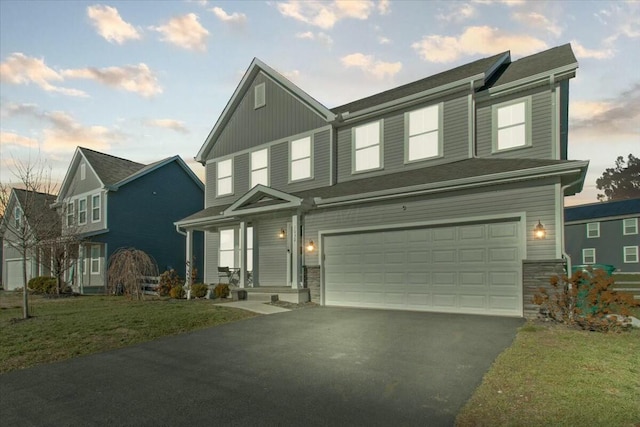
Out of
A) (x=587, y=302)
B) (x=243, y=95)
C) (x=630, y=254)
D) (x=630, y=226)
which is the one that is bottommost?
(x=630, y=254)

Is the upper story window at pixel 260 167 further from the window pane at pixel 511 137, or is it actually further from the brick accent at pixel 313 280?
the window pane at pixel 511 137

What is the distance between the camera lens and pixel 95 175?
23.6 meters

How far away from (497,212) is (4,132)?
80.4ft

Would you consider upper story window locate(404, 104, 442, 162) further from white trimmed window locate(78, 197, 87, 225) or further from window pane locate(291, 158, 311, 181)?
white trimmed window locate(78, 197, 87, 225)

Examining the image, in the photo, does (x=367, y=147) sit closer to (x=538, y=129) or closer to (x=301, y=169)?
(x=301, y=169)

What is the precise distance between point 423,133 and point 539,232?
514 centimetres

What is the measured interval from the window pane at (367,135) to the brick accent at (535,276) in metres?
6.80

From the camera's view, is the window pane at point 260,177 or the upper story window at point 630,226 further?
the upper story window at point 630,226

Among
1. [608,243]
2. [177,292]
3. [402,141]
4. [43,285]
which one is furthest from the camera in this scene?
[608,243]

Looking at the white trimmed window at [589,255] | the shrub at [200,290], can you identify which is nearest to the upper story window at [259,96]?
the shrub at [200,290]

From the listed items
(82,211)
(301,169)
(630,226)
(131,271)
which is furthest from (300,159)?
(630,226)

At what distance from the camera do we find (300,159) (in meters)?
15.6

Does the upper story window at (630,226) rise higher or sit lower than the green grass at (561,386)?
higher

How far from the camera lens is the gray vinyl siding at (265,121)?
51.5 feet
